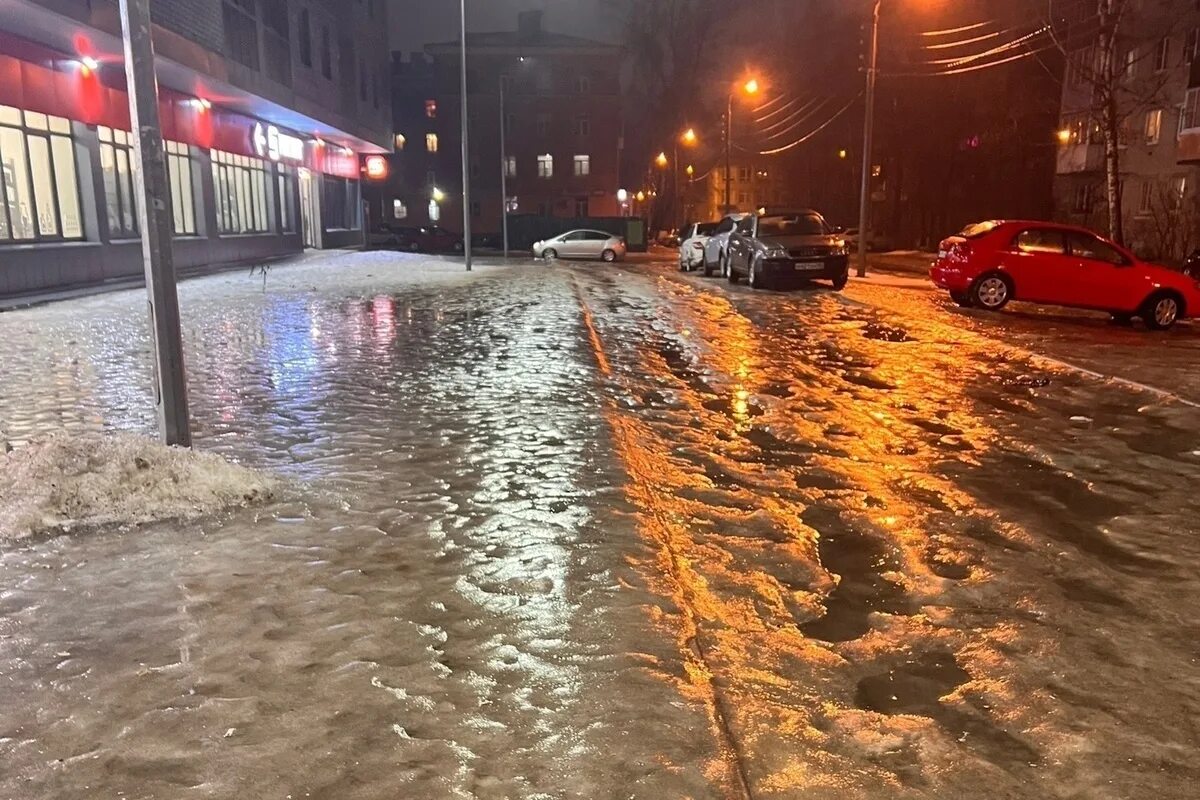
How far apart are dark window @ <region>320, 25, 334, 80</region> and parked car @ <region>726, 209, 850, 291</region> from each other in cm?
2506

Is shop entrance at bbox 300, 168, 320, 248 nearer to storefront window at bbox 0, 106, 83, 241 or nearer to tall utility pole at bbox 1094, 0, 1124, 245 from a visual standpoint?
storefront window at bbox 0, 106, 83, 241

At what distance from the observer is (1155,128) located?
34969 millimetres

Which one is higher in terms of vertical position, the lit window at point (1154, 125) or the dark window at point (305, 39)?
the dark window at point (305, 39)

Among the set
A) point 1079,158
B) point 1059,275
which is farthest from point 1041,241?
point 1079,158

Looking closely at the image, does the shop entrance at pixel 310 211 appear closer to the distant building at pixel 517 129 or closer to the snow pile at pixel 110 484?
the distant building at pixel 517 129

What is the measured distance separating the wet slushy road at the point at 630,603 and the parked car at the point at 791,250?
41.6ft

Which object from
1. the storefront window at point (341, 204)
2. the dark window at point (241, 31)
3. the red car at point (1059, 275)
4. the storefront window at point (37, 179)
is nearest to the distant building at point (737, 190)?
the storefront window at point (341, 204)

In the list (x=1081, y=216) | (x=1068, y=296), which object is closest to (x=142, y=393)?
(x=1068, y=296)

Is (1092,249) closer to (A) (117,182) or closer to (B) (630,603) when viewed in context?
(B) (630,603)

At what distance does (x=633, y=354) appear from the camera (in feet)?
41.0

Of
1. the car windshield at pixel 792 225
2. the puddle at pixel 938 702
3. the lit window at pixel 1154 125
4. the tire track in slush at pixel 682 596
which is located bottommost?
the puddle at pixel 938 702

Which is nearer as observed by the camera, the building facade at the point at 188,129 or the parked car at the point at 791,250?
the building facade at the point at 188,129

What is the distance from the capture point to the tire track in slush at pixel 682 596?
3105mm

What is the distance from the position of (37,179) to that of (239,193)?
13.6 metres
